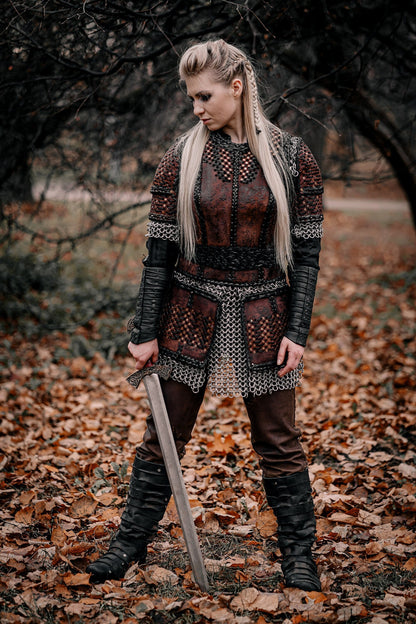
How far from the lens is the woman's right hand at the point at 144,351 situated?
2562 millimetres

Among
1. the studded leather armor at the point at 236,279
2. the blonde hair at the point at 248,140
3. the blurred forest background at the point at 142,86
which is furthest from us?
the blurred forest background at the point at 142,86

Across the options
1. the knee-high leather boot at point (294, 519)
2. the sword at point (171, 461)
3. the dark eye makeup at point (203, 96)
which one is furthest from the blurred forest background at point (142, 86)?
the knee-high leather boot at point (294, 519)

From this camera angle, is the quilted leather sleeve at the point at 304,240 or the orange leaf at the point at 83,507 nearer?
the quilted leather sleeve at the point at 304,240

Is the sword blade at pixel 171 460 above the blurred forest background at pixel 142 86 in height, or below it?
below

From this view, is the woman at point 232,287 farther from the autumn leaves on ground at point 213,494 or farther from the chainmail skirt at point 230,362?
the autumn leaves on ground at point 213,494

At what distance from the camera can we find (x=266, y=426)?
259 centimetres

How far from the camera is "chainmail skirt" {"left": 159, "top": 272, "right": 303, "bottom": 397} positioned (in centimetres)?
253

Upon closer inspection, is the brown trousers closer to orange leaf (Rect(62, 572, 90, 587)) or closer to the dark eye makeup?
orange leaf (Rect(62, 572, 90, 587))

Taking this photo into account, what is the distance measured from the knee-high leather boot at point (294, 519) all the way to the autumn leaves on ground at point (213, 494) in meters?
0.11

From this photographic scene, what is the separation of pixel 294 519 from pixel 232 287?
1048 millimetres

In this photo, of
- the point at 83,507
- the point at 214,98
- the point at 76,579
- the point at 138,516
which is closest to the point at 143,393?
the point at 83,507

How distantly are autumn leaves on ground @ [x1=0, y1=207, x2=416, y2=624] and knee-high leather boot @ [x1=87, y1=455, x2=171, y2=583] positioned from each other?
81mm

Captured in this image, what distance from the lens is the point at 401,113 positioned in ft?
20.4

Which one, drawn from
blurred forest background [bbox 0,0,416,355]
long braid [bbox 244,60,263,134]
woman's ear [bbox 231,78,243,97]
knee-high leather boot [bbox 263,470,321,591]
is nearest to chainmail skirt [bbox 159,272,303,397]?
knee-high leather boot [bbox 263,470,321,591]
